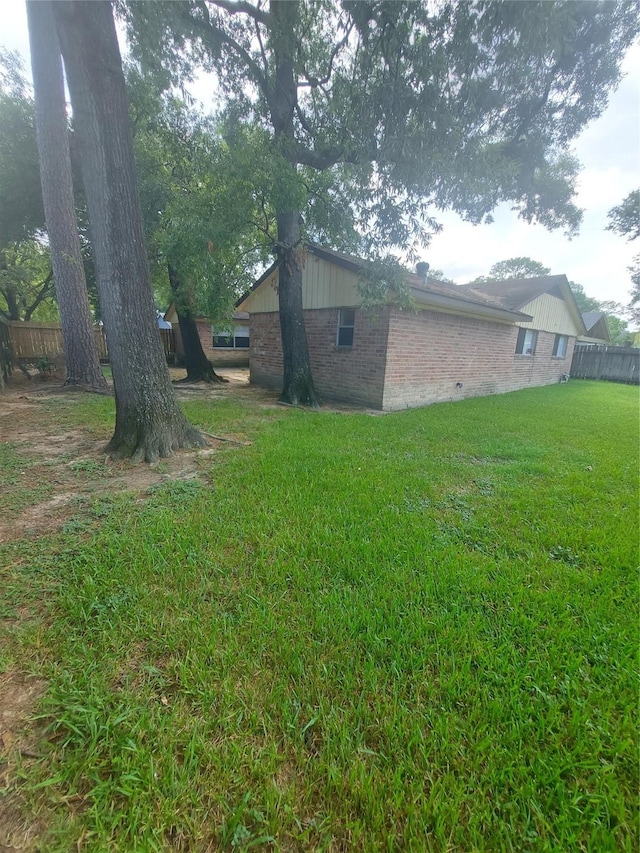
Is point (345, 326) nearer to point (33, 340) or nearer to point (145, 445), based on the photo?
point (145, 445)

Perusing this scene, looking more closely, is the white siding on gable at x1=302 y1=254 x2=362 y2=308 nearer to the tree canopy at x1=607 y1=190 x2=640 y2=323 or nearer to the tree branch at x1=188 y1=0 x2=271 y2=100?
the tree branch at x1=188 y1=0 x2=271 y2=100

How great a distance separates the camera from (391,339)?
767cm

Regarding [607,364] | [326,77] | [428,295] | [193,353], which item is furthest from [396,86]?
[607,364]

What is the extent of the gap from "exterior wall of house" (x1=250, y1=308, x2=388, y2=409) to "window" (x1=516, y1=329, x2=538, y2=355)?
303 inches

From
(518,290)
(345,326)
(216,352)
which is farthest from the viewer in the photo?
(216,352)

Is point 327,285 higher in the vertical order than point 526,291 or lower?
lower

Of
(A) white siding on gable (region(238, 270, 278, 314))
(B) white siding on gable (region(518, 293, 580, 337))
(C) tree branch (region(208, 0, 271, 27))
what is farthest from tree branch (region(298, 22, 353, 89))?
(B) white siding on gable (region(518, 293, 580, 337))

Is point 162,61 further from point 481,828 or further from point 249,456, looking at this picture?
point 481,828

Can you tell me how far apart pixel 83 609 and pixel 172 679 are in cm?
73

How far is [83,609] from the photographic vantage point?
1.87 metres

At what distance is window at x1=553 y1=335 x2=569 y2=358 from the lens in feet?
51.1

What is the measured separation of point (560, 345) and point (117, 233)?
17.9 m

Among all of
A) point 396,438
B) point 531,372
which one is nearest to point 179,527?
point 396,438

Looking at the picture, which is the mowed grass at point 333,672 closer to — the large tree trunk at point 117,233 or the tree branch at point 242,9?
the large tree trunk at point 117,233
